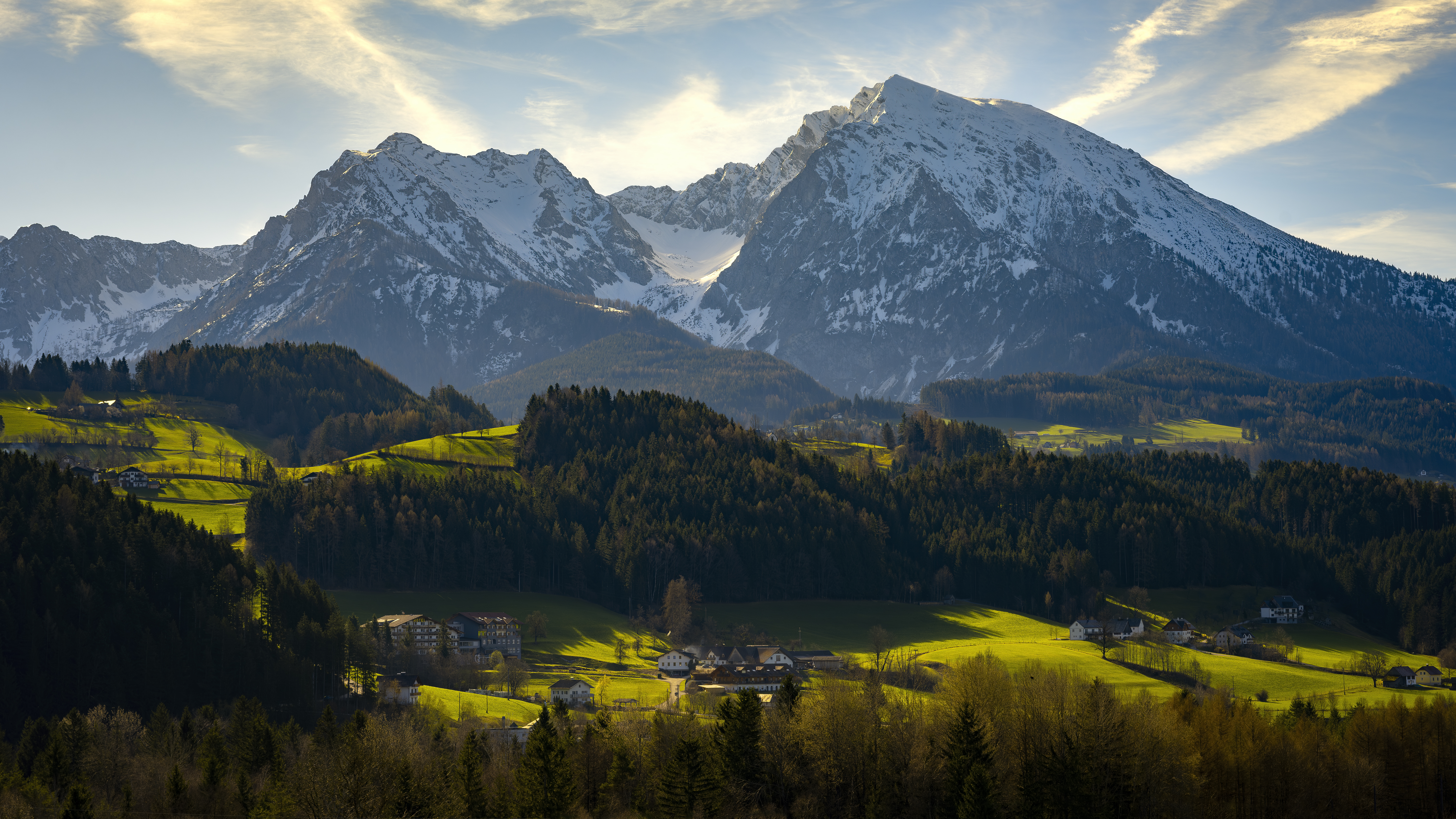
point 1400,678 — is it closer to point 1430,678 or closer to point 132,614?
point 1430,678

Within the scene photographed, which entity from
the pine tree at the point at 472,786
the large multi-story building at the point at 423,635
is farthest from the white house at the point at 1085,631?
the pine tree at the point at 472,786

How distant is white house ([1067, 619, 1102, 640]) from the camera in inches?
6467

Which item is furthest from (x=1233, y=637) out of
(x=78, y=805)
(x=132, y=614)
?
(x=78, y=805)

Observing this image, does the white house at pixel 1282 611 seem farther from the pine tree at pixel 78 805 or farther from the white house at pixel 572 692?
the pine tree at pixel 78 805

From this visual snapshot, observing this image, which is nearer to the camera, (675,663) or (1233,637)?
(675,663)

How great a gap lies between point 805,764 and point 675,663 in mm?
60796

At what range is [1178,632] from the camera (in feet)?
557

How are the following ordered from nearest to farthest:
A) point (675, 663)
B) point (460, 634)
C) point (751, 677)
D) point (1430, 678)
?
point (751, 677), point (1430, 678), point (675, 663), point (460, 634)

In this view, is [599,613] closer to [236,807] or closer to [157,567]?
[157,567]

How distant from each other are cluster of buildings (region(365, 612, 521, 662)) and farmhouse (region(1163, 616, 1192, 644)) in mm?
82525

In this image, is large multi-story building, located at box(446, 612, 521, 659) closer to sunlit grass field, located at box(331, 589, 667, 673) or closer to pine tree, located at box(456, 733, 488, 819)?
sunlit grass field, located at box(331, 589, 667, 673)

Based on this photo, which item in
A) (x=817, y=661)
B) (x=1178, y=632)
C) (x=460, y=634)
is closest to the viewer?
(x=817, y=661)

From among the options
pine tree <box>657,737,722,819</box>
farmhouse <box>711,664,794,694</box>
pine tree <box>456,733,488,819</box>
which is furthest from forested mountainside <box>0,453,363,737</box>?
pine tree <box>657,737,722,819</box>

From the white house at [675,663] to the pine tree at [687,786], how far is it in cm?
6129
